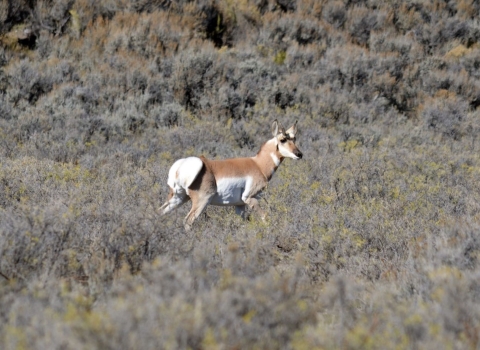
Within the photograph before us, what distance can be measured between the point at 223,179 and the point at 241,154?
5.04 m

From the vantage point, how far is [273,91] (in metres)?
16.0

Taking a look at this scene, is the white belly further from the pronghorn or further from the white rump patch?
the white rump patch

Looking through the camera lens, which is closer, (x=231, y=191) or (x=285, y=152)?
(x=231, y=191)

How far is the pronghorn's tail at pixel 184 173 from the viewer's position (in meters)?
6.64

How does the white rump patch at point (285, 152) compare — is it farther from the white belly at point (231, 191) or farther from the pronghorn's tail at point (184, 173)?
the pronghorn's tail at point (184, 173)

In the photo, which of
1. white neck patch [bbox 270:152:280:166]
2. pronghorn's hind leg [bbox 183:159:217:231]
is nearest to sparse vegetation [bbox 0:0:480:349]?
pronghorn's hind leg [bbox 183:159:217:231]

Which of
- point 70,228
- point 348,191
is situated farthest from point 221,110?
point 70,228

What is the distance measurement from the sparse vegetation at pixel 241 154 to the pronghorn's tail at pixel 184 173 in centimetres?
37

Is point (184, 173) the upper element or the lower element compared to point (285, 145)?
upper

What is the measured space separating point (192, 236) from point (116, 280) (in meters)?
1.86

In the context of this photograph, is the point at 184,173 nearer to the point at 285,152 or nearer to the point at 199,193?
the point at 199,193

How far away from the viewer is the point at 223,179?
698 cm

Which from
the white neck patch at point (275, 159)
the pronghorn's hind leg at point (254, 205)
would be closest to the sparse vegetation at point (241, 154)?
the pronghorn's hind leg at point (254, 205)

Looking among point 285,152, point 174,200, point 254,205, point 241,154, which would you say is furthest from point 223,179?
point 241,154
